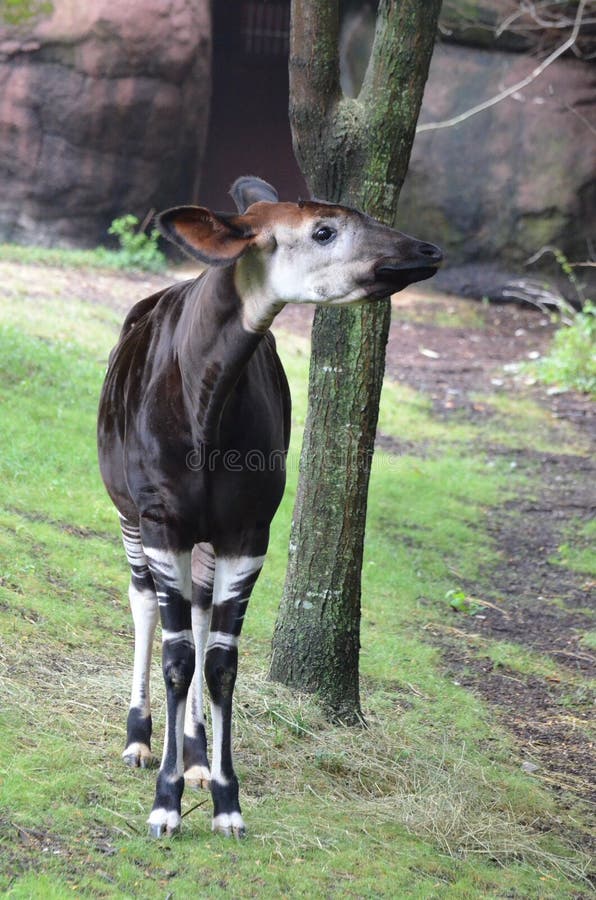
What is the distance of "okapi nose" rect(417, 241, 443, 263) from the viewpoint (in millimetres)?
2770

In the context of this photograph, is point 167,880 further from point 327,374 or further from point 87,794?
point 327,374

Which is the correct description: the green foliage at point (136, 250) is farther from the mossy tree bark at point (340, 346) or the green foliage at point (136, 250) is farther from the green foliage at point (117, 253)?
the mossy tree bark at point (340, 346)

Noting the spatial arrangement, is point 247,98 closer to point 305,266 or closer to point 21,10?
point 21,10

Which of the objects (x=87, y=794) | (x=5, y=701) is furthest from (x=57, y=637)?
(x=87, y=794)

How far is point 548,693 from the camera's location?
538 cm

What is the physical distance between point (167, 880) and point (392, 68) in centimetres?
289

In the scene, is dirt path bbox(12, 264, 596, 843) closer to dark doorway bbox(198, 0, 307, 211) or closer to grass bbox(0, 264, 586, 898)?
grass bbox(0, 264, 586, 898)

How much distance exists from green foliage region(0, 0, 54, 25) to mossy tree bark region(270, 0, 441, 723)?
28.9ft

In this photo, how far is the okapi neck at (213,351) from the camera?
3.12 m

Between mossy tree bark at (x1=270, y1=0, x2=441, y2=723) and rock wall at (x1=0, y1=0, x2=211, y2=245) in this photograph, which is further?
rock wall at (x1=0, y1=0, x2=211, y2=245)

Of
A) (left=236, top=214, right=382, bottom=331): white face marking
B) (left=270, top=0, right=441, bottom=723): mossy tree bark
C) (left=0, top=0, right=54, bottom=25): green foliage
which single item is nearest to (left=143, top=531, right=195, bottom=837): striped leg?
(left=236, top=214, right=382, bottom=331): white face marking

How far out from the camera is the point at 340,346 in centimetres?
433

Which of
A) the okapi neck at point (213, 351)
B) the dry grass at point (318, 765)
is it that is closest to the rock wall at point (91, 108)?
the dry grass at point (318, 765)

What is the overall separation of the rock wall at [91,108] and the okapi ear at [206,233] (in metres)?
10.2
